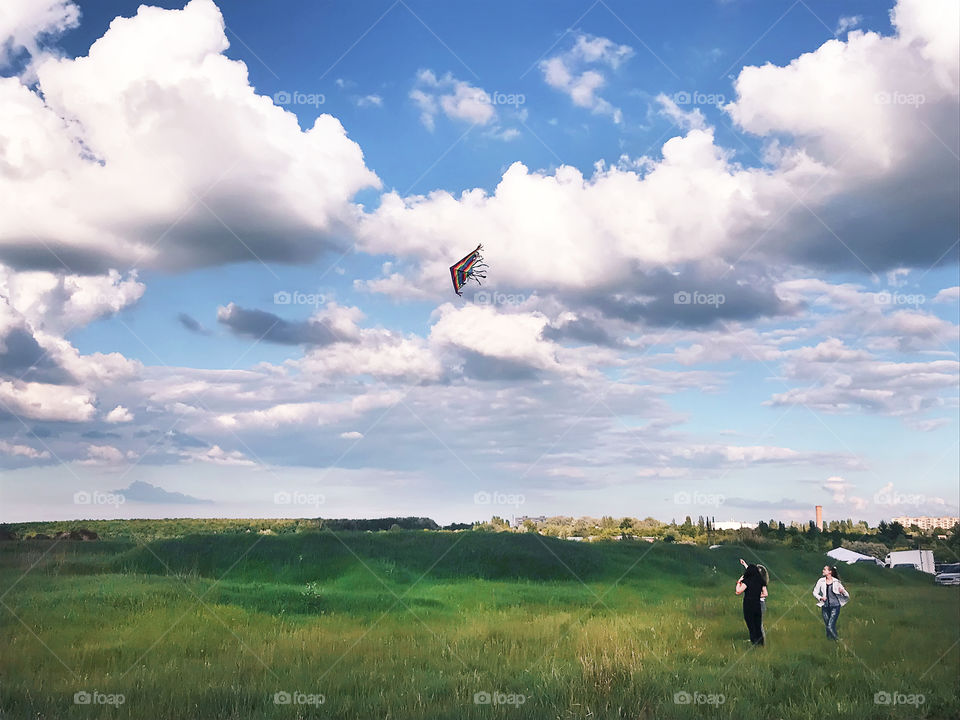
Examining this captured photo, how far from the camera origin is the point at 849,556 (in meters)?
62.9

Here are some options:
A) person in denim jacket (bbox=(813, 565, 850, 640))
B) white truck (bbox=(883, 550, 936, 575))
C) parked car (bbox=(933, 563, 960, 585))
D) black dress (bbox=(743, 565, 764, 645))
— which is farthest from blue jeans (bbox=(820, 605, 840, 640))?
white truck (bbox=(883, 550, 936, 575))

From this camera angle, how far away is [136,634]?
2194 centimetres

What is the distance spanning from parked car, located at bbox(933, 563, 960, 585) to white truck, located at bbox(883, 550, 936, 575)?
1.42m

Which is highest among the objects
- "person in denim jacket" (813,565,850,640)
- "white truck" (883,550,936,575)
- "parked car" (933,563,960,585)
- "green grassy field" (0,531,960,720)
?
"person in denim jacket" (813,565,850,640)

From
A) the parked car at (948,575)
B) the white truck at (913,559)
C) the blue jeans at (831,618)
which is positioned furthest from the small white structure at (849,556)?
the blue jeans at (831,618)

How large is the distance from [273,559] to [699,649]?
21854mm

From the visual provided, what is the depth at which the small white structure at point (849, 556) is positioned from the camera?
60.3m

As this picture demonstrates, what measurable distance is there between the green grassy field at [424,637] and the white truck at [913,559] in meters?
20.2

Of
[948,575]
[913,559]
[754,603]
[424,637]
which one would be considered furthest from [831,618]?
[913,559]

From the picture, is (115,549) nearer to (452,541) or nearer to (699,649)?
(452,541)

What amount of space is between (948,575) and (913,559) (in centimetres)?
551

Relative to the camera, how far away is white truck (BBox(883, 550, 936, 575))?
59.1 metres

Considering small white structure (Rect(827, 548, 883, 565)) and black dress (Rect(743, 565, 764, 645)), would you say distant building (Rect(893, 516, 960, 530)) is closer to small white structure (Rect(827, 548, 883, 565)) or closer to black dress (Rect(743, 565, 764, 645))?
small white structure (Rect(827, 548, 883, 565))

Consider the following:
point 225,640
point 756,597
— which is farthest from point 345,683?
point 756,597
